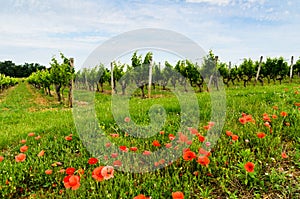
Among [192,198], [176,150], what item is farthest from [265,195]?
[176,150]

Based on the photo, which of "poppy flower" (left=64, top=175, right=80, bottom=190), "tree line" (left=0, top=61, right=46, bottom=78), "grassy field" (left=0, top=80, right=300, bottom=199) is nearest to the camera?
"poppy flower" (left=64, top=175, right=80, bottom=190)

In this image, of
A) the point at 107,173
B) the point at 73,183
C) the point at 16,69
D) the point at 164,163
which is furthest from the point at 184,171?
the point at 16,69

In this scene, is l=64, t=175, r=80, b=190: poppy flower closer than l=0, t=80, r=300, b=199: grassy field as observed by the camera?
Yes

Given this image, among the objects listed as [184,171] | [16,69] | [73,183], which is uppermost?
[16,69]

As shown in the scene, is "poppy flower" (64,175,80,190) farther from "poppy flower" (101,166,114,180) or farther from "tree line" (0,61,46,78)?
"tree line" (0,61,46,78)

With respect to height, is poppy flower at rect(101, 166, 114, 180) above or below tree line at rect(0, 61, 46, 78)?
below

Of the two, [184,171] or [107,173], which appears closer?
[107,173]

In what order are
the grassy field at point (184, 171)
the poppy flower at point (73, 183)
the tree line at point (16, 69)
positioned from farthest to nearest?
the tree line at point (16, 69)
the grassy field at point (184, 171)
the poppy flower at point (73, 183)

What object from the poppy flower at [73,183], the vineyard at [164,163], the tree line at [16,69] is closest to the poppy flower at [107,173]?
the vineyard at [164,163]

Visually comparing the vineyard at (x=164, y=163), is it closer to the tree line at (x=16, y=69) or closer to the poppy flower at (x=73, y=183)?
the poppy flower at (x=73, y=183)

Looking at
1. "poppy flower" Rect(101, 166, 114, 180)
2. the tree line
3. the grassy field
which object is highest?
the tree line

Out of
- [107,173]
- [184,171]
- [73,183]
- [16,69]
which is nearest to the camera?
[73,183]

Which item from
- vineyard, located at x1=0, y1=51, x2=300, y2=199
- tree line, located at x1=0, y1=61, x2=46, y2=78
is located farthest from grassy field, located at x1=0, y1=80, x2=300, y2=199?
tree line, located at x1=0, y1=61, x2=46, y2=78

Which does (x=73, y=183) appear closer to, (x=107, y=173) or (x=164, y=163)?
(x=107, y=173)
